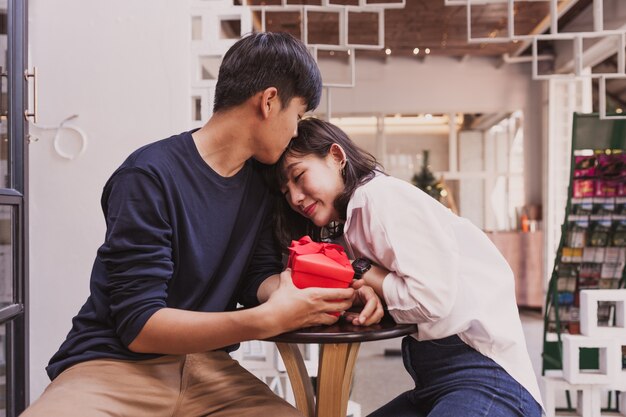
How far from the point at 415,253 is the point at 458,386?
0.31m

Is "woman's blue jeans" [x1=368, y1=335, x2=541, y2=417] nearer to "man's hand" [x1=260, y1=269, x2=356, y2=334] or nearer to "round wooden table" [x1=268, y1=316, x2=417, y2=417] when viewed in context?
"round wooden table" [x1=268, y1=316, x2=417, y2=417]

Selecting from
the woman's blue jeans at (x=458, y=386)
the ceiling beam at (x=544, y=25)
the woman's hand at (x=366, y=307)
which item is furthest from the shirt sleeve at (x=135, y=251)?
the ceiling beam at (x=544, y=25)

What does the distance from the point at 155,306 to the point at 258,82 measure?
1.84ft

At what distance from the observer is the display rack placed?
3.51 metres

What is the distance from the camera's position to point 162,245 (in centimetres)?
124

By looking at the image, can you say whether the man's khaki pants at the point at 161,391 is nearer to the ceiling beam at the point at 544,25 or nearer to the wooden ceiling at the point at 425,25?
the wooden ceiling at the point at 425,25

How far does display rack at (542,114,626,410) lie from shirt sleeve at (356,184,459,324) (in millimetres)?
2410

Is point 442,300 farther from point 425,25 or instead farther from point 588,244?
point 425,25

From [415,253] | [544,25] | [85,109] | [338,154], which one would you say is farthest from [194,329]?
[544,25]

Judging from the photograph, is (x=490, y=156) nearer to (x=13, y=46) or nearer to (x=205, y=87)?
(x=205, y=87)

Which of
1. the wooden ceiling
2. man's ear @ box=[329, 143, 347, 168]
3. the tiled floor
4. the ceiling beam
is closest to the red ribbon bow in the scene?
man's ear @ box=[329, 143, 347, 168]

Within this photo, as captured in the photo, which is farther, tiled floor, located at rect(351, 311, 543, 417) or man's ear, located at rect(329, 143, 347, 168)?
tiled floor, located at rect(351, 311, 543, 417)

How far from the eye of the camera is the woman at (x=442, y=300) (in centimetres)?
130

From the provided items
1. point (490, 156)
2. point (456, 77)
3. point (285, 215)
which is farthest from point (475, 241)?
point (490, 156)
